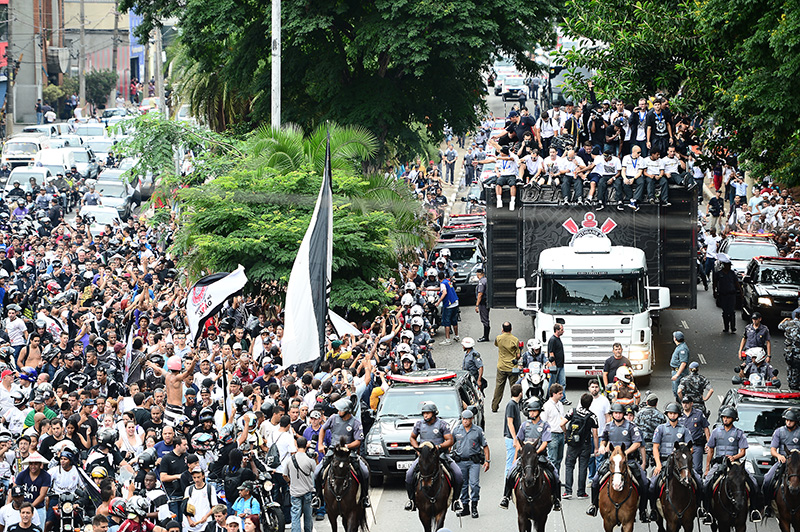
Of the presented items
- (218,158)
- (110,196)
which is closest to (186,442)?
(218,158)

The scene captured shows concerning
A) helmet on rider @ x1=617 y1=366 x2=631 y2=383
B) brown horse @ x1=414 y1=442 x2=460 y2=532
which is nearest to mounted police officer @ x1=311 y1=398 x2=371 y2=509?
brown horse @ x1=414 y1=442 x2=460 y2=532

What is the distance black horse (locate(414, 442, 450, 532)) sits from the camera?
1520cm

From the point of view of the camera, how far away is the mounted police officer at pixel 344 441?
1519cm

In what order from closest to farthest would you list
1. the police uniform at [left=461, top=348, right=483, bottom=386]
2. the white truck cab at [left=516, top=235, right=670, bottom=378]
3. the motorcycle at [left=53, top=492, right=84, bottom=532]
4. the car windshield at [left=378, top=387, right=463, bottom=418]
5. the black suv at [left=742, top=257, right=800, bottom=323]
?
the motorcycle at [left=53, top=492, right=84, bottom=532] < the car windshield at [left=378, top=387, right=463, bottom=418] < the police uniform at [left=461, top=348, right=483, bottom=386] < the white truck cab at [left=516, top=235, right=670, bottom=378] < the black suv at [left=742, top=257, right=800, bottom=323]

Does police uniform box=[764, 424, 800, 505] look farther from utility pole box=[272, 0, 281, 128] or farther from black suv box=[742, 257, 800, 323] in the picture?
utility pole box=[272, 0, 281, 128]

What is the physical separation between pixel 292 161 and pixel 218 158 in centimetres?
335

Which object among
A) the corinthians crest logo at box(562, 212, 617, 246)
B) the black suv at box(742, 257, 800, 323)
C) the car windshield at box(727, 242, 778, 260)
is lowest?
the black suv at box(742, 257, 800, 323)

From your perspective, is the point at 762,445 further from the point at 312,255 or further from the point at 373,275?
the point at 373,275

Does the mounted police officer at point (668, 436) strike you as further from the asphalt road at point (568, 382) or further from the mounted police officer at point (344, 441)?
the mounted police officer at point (344, 441)

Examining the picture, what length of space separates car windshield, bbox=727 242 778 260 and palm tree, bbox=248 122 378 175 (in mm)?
10527

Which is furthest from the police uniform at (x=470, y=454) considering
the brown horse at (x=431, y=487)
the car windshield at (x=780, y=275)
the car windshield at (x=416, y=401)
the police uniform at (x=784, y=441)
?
the car windshield at (x=780, y=275)

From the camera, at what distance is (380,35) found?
3312 centimetres

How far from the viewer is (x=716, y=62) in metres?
24.8

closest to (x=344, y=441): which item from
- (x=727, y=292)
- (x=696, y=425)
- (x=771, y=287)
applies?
(x=696, y=425)
